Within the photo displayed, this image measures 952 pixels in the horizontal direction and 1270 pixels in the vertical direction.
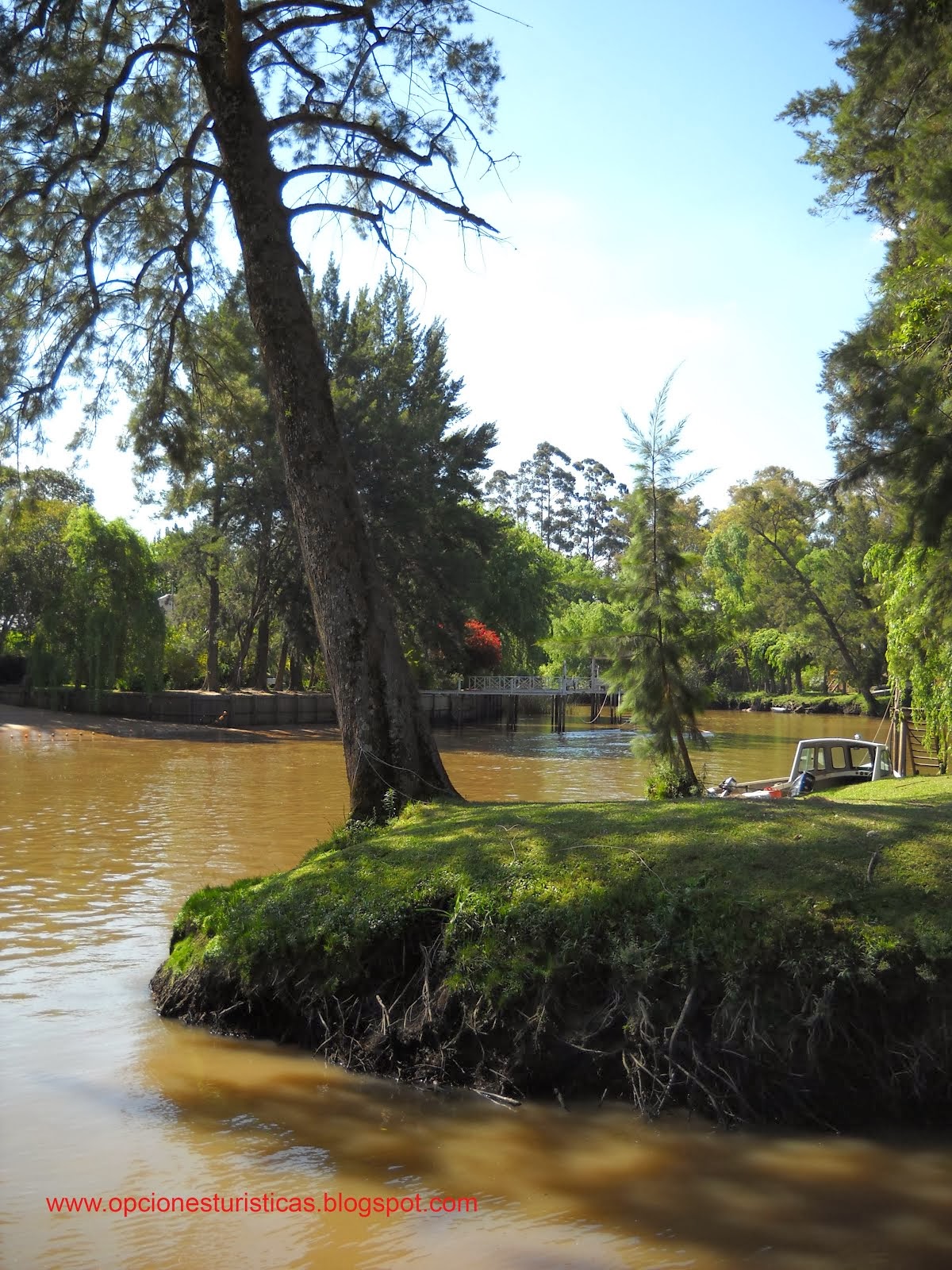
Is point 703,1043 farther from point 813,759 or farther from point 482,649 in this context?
point 482,649

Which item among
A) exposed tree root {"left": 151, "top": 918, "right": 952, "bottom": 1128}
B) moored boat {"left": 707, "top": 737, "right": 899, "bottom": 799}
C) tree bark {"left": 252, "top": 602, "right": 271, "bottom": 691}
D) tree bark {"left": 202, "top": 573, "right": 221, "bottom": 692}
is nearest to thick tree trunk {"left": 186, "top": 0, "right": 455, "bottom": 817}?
exposed tree root {"left": 151, "top": 918, "right": 952, "bottom": 1128}

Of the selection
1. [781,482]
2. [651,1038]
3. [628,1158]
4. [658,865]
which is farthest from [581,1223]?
[781,482]

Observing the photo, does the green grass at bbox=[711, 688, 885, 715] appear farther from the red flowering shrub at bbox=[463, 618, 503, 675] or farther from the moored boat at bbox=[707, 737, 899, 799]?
the moored boat at bbox=[707, 737, 899, 799]

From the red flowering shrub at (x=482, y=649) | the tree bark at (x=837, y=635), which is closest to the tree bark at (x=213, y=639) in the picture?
the red flowering shrub at (x=482, y=649)

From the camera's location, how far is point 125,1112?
19.4 ft

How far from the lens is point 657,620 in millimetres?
14875

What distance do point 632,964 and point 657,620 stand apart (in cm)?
932

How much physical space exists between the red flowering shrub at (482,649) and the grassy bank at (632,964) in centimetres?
5133

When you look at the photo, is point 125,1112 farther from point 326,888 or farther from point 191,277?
point 191,277

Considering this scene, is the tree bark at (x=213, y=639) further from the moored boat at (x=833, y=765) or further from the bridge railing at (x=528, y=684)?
the moored boat at (x=833, y=765)

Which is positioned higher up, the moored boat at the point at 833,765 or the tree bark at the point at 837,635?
the tree bark at the point at 837,635

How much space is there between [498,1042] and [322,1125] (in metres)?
1.02

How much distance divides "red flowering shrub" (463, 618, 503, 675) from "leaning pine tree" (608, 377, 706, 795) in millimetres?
43266

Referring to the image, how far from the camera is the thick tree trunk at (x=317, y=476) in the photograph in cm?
904
